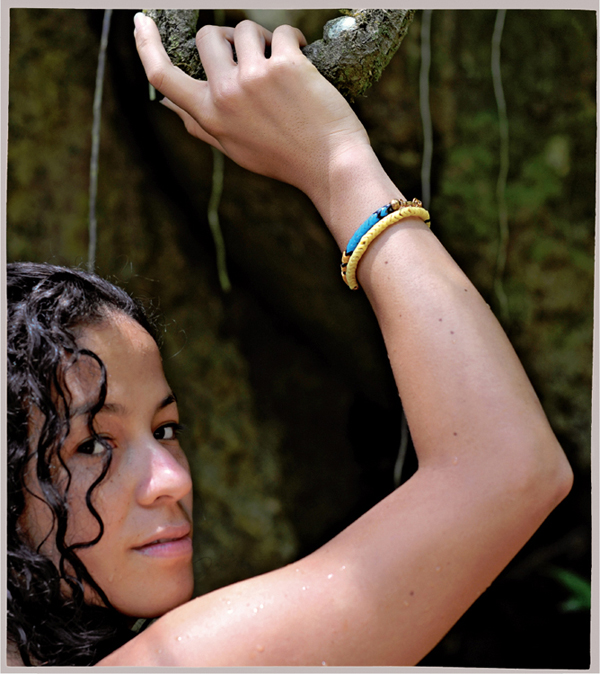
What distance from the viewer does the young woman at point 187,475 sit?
2.29 feet

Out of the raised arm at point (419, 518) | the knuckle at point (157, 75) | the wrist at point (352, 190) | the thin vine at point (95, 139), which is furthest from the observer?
the thin vine at point (95, 139)

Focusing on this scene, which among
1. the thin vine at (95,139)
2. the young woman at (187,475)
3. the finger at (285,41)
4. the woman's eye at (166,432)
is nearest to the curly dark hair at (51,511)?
the young woman at (187,475)

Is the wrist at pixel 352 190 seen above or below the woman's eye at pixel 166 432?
above

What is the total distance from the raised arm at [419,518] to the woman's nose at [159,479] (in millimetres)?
151

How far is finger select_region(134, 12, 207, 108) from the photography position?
90 cm

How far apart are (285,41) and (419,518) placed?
0.61 metres

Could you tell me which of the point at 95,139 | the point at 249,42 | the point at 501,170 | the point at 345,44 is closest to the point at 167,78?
the point at 249,42

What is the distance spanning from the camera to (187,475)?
89 cm

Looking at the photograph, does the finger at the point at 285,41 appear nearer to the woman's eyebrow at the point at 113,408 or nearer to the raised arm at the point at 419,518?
the raised arm at the point at 419,518

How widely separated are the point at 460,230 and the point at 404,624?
154 cm

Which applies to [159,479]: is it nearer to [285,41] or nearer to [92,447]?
[92,447]

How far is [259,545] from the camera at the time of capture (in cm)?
217

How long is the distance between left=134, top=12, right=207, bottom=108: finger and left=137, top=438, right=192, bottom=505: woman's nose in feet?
1.53

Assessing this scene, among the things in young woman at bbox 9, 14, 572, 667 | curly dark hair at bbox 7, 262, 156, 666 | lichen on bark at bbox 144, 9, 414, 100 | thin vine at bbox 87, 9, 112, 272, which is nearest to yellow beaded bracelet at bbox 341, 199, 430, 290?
young woman at bbox 9, 14, 572, 667
